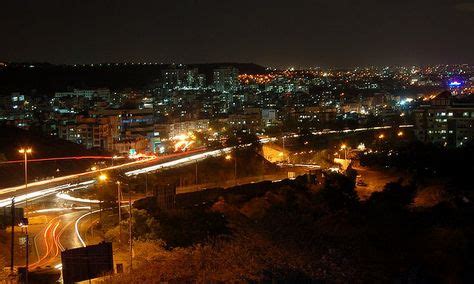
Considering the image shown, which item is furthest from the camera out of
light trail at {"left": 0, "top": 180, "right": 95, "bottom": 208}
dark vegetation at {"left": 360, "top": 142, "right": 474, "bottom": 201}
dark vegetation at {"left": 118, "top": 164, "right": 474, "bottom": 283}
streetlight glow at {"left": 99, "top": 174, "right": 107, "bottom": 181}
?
dark vegetation at {"left": 360, "top": 142, "right": 474, "bottom": 201}

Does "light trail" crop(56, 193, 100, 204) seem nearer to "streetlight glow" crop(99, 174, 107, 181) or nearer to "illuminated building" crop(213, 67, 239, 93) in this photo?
"streetlight glow" crop(99, 174, 107, 181)

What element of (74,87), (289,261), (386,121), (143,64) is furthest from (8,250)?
(143,64)

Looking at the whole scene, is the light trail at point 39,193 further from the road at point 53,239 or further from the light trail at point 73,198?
the road at point 53,239

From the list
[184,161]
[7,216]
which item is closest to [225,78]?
[184,161]

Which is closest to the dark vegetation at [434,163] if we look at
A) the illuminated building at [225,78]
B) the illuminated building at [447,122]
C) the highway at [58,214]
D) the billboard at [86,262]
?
the illuminated building at [447,122]

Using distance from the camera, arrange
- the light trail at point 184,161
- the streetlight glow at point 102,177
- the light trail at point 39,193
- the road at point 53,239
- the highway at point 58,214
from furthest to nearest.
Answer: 1. the light trail at point 184,161
2. the streetlight glow at point 102,177
3. the light trail at point 39,193
4. the highway at point 58,214
5. the road at point 53,239

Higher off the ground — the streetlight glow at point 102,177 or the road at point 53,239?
the streetlight glow at point 102,177

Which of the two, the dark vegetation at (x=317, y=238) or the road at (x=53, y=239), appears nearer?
the dark vegetation at (x=317, y=238)

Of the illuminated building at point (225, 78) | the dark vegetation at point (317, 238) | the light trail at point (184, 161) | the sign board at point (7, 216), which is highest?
the illuminated building at point (225, 78)

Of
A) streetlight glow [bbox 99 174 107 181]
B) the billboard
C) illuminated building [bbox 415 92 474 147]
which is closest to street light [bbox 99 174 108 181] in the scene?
streetlight glow [bbox 99 174 107 181]
